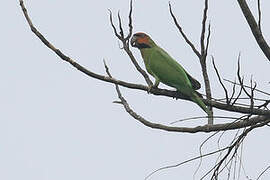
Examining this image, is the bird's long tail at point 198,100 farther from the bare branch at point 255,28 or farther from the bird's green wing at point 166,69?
the bare branch at point 255,28

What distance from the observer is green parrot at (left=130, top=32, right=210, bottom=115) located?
4887mm

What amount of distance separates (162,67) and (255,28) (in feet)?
8.87

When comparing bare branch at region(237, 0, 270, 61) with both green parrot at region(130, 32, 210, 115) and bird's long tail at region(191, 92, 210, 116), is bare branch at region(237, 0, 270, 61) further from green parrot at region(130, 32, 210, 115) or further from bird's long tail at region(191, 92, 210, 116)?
green parrot at region(130, 32, 210, 115)

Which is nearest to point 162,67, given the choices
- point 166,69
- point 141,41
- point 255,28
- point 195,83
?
point 166,69

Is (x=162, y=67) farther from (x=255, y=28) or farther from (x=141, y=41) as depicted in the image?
(x=255, y=28)

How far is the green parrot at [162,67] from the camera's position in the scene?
4.89m

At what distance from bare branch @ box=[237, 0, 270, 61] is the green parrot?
1.63 metres

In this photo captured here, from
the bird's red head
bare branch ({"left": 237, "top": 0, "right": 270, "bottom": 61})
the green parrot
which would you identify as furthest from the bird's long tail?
the bird's red head

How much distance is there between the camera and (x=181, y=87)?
485cm

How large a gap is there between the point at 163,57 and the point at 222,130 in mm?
2645

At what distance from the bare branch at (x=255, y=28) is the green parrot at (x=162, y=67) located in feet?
5.34

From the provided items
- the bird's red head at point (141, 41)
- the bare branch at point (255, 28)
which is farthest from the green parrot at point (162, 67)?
the bare branch at point (255, 28)

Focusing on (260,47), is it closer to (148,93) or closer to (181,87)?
(148,93)

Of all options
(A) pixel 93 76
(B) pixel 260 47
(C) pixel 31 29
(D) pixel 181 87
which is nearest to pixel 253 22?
(B) pixel 260 47
